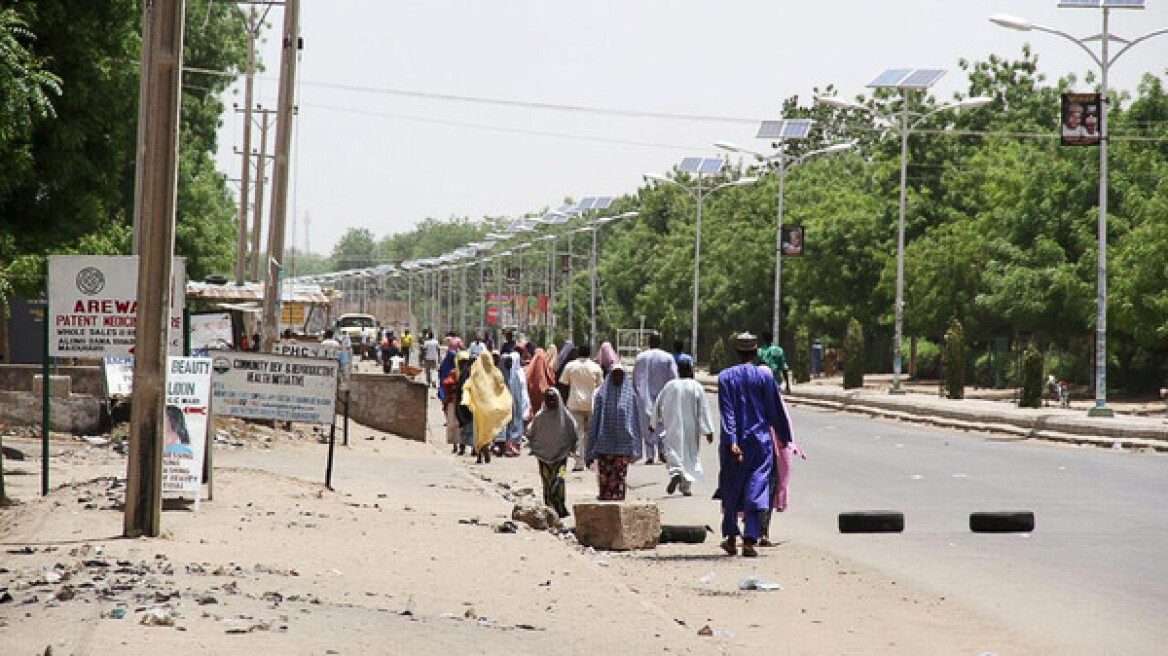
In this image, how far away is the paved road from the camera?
11453mm

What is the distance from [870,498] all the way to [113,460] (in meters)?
8.32

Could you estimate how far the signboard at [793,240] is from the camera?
61.8m

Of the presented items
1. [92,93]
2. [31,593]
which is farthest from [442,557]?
[92,93]

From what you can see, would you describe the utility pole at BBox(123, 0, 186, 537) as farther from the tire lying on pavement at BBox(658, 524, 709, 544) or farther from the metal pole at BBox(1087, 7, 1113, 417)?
the metal pole at BBox(1087, 7, 1113, 417)

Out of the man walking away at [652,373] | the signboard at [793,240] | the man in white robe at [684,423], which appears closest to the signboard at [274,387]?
the man in white robe at [684,423]

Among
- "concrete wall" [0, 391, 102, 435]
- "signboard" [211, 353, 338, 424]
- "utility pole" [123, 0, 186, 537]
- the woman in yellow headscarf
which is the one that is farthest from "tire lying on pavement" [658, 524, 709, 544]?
"concrete wall" [0, 391, 102, 435]

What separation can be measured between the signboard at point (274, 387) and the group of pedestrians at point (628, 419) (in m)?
1.92

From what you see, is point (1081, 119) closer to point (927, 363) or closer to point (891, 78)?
point (891, 78)

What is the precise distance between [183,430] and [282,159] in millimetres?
17647

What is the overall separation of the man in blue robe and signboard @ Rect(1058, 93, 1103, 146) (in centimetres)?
2270

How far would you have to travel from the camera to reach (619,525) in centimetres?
1495

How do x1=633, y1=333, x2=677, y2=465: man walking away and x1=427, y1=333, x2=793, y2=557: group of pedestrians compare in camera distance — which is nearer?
x1=427, y1=333, x2=793, y2=557: group of pedestrians

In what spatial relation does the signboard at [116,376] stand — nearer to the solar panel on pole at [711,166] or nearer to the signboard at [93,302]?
the signboard at [93,302]

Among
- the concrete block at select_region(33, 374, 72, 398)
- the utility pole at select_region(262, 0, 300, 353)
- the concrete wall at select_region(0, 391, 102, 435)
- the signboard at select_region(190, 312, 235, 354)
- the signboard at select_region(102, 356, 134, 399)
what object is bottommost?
the concrete wall at select_region(0, 391, 102, 435)
